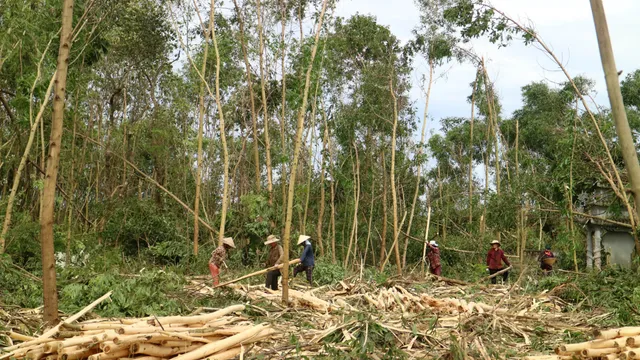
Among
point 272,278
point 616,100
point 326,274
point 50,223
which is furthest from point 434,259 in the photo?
point 616,100

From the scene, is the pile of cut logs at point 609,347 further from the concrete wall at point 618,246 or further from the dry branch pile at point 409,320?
the concrete wall at point 618,246

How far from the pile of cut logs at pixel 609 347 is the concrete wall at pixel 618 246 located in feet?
47.7

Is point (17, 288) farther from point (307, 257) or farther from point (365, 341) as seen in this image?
point (365, 341)

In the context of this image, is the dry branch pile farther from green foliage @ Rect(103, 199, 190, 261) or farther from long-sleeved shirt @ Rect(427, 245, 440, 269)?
green foliage @ Rect(103, 199, 190, 261)

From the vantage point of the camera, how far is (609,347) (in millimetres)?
6273

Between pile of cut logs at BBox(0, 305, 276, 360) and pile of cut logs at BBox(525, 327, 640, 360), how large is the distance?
2.99 meters

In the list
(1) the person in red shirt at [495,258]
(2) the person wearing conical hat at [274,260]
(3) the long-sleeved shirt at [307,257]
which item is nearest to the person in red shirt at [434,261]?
(1) the person in red shirt at [495,258]

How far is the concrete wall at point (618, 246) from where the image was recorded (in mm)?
19797

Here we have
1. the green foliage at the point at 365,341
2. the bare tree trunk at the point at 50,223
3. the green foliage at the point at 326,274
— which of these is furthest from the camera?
the green foliage at the point at 326,274

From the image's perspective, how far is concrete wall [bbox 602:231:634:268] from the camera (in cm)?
1980

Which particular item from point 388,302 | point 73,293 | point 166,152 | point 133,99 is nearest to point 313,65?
point 388,302

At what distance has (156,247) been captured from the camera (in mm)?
20250

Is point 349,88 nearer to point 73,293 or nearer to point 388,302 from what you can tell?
point 388,302

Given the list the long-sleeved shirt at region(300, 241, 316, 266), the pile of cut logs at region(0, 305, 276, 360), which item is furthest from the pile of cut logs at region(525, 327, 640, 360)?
the long-sleeved shirt at region(300, 241, 316, 266)
